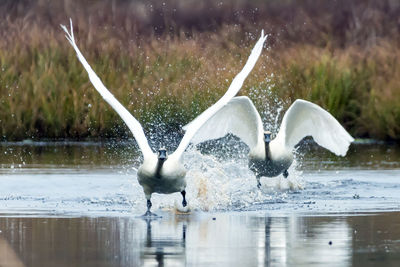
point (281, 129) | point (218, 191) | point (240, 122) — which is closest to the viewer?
point (218, 191)

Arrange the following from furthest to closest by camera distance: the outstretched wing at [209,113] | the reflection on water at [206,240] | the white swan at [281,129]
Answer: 1. the white swan at [281,129]
2. the outstretched wing at [209,113]
3. the reflection on water at [206,240]

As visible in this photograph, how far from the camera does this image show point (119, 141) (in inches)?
1014

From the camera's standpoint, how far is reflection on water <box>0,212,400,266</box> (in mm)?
10453

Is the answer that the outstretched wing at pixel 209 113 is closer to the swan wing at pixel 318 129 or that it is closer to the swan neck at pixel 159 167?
the swan neck at pixel 159 167

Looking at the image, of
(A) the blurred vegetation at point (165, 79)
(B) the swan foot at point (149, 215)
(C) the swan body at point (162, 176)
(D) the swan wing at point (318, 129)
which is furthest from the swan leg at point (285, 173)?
(A) the blurred vegetation at point (165, 79)

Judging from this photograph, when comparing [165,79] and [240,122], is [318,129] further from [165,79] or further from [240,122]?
[165,79]

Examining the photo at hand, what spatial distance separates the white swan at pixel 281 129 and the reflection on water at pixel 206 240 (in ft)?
13.8

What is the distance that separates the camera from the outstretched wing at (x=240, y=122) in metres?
19.0

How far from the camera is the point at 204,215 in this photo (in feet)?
47.1

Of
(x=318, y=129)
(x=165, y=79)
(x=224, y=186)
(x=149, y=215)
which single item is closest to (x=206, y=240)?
(x=149, y=215)

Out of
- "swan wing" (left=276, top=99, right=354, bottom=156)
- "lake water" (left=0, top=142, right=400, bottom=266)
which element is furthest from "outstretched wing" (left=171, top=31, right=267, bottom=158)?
"swan wing" (left=276, top=99, right=354, bottom=156)

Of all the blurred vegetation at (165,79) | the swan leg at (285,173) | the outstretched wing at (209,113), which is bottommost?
the swan leg at (285,173)

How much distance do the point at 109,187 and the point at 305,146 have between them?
870 cm

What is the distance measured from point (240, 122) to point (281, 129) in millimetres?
917
